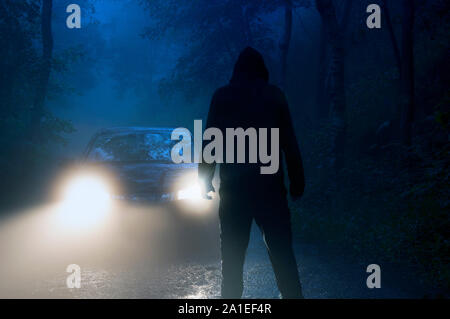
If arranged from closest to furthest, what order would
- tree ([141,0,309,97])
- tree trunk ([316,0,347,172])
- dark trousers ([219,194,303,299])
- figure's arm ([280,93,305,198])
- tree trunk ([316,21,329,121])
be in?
dark trousers ([219,194,303,299]) < figure's arm ([280,93,305,198]) < tree trunk ([316,0,347,172]) < tree trunk ([316,21,329,121]) < tree ([141,0,309,97])

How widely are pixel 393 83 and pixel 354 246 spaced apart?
36.8ft

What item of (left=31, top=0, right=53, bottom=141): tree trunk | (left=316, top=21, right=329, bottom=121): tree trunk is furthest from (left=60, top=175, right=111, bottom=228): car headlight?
(left=316, top=21, right=329, bottom=121): tree trunk

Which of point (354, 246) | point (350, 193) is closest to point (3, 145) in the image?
point (350, 193)

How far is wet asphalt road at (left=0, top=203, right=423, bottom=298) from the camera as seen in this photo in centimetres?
495

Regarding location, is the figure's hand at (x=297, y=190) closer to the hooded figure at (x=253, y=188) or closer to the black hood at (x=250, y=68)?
the hooded figure at (x=253, y=188)

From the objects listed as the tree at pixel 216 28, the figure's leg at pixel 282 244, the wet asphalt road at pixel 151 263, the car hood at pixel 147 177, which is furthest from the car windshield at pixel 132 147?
the tree at pixel 216 28

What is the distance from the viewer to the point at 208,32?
69.5 ft

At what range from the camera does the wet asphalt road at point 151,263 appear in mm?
4945

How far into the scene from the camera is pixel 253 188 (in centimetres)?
337

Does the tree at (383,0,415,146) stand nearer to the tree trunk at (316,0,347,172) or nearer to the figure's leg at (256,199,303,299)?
the tree trunk at (316,0,347,172)

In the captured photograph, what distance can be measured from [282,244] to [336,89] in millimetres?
6801

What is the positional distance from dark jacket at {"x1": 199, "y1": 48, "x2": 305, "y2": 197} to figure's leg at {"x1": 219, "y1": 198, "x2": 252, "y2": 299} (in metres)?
0.16

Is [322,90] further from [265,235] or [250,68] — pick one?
[265,235]

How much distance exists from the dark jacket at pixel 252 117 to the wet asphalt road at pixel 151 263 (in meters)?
1.88
